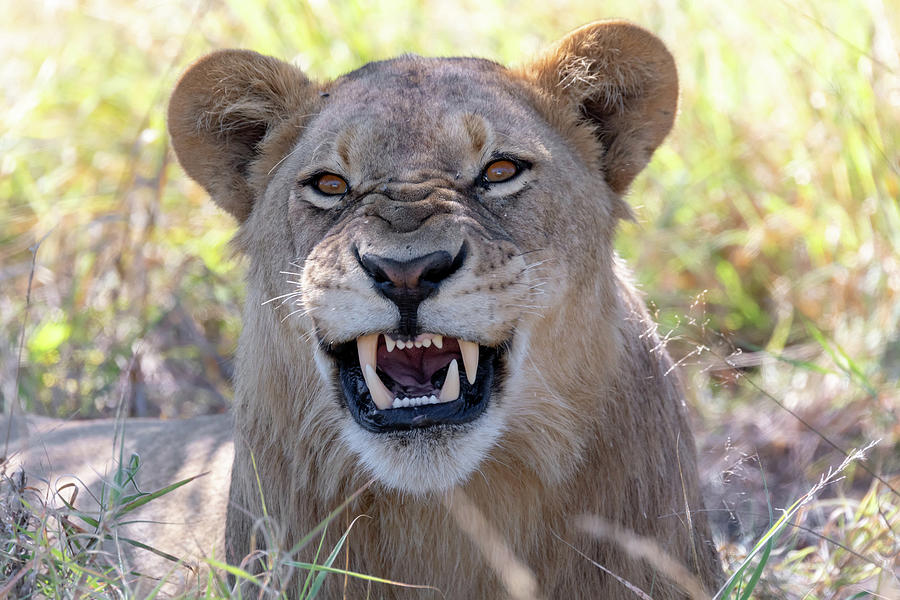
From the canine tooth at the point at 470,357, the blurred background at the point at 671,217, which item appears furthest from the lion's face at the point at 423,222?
the blurred background at the point at 671,217

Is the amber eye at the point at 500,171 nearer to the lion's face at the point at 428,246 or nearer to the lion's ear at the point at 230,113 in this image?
the lion's face at the point at 428,246

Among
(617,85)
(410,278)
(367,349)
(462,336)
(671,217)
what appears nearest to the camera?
(410,278)

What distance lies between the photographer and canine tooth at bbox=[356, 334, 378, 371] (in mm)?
2646

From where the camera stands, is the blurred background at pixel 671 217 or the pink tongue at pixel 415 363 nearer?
the pink tongue at pixel 415 363

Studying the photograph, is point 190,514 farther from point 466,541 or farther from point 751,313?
point 751,313

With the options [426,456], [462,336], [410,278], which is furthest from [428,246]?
[426,456]

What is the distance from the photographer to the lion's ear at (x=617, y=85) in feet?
10.6

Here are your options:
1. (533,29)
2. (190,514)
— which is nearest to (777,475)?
(190,514)

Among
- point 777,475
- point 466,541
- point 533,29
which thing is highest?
point 533,29

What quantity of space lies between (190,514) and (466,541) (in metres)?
1.21

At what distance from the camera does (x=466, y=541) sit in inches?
113

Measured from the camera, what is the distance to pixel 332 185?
299 cm

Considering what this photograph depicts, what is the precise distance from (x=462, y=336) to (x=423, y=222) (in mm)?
286

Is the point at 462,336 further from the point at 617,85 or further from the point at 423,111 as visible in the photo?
the point at 617,85
